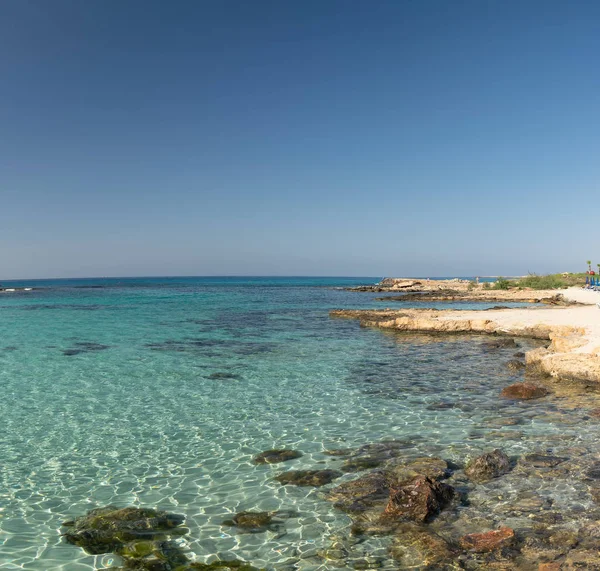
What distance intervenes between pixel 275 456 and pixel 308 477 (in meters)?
1.18

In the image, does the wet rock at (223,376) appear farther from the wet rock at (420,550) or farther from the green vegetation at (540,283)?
the green vegetation at (540,283)

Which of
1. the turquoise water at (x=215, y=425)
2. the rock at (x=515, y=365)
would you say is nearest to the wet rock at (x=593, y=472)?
the turquoise water at (x=215, y=425)

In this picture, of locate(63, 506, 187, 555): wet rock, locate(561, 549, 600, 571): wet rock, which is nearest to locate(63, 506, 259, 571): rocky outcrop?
locate(63, 506, 187, 555): wet rock

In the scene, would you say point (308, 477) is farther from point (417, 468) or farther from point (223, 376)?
point (223, 376)

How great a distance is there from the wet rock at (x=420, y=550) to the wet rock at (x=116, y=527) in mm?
2935

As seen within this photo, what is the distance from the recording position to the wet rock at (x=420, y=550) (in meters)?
5.37

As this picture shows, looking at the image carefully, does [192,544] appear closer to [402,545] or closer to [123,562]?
[123,562]

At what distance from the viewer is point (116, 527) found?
626 cm

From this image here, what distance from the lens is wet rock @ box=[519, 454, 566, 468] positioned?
26.3ft

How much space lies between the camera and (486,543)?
18.5 feet

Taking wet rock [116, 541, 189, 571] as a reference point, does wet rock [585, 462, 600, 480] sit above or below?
above

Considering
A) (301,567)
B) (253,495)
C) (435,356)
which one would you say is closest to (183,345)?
(435,356)

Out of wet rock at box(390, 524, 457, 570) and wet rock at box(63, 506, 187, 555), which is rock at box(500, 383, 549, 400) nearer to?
wet rock at box(390, 524, 457, 570)

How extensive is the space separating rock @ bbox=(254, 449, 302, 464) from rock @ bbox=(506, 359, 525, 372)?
10.7 meters
